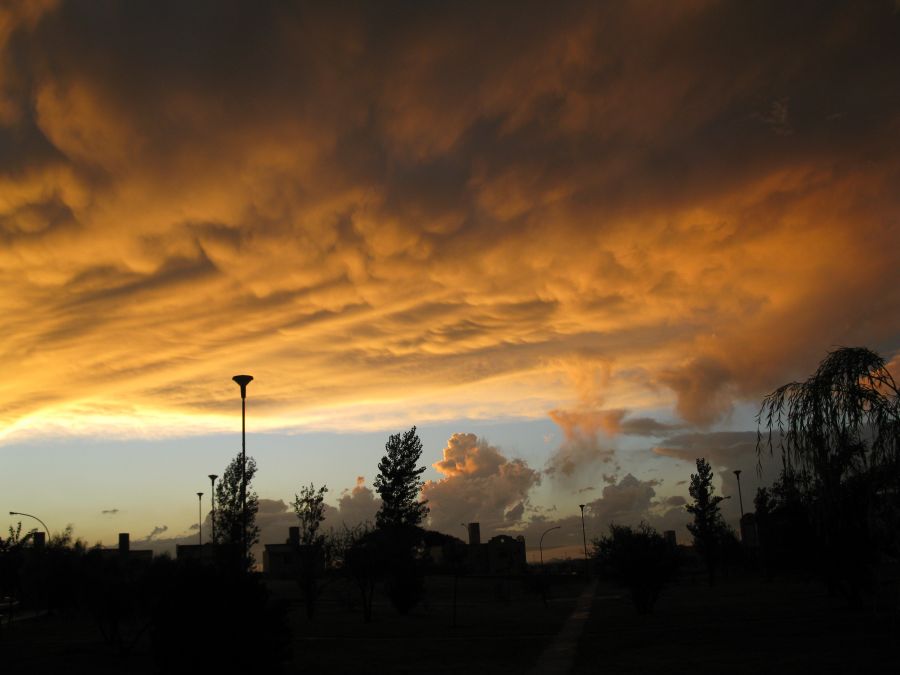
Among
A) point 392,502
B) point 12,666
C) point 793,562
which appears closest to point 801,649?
point 793,562

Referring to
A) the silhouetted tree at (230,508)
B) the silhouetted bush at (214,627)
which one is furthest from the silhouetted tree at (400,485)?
the silhouetted bush at (214,627)

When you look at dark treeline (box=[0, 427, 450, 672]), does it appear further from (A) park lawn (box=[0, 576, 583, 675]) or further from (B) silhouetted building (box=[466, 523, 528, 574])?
(B) silhouetted building (box=[466, 523, 528, 574])

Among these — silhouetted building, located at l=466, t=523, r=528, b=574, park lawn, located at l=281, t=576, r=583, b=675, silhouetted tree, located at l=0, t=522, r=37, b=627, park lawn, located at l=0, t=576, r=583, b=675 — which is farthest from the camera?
silhouetted building, located at l=466, t=523, r=528, b=574

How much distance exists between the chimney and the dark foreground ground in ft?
271

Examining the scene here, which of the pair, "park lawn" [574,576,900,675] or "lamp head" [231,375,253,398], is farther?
"lamp head" [231,375,253,398]

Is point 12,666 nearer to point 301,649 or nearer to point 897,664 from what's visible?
point 301,649

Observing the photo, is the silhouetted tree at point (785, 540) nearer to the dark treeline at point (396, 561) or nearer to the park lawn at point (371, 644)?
the dark treeline at point (396, 561)

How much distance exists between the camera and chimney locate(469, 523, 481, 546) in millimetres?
125294

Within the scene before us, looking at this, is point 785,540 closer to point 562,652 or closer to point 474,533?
point 562,652

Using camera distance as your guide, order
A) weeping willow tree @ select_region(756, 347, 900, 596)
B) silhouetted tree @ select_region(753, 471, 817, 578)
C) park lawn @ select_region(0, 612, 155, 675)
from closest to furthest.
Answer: weeping willow tree @ select_region(756, 347, 900, 596), park lawn @ select_region(0, 612, 155, 675), silhouetted tree @ select_region(753, 471, 817, 578)

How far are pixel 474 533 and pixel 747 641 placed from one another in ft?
343

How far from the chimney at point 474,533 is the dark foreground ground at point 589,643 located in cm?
8247

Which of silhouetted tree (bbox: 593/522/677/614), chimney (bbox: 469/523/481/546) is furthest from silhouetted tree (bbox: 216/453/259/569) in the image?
chimney (bbox: 469/523/481/546)

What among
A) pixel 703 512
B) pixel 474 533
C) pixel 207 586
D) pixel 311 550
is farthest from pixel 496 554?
pixel 207 586
